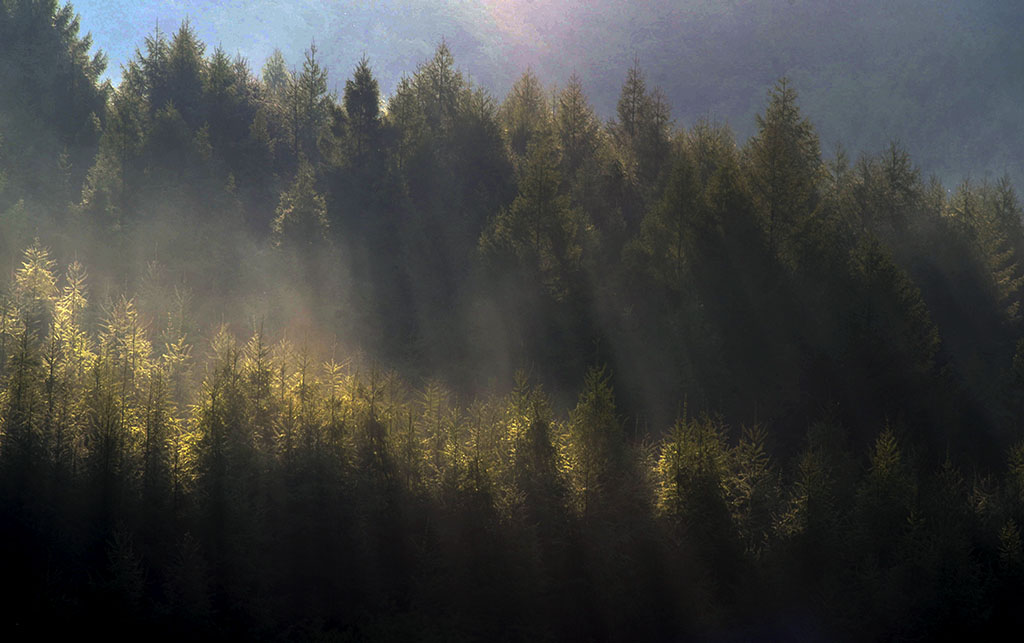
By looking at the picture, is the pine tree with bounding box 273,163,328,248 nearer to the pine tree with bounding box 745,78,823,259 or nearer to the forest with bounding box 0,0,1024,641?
the forest with bounding box 0,0,1024,641

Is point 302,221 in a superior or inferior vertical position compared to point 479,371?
superior

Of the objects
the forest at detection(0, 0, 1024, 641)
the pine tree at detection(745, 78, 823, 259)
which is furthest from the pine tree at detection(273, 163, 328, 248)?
the pine tree at detection(745, 78, 823, 259)

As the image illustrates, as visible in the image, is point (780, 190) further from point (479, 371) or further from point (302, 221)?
point (302, 221)

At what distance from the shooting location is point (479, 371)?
45.2m

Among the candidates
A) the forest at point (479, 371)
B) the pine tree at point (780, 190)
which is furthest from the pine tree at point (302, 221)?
the pine tree at point (780, 190)

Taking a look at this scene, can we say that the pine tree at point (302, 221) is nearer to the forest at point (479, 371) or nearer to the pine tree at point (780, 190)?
the forest at point (479, 371)

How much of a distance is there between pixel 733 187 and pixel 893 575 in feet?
71.9

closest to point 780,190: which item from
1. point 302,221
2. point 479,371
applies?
point 479,371

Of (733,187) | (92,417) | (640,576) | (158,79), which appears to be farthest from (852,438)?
(158,79)

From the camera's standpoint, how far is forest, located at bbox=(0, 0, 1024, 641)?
2477 centimetres

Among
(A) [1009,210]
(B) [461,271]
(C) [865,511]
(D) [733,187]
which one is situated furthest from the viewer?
(A) [1009,210]

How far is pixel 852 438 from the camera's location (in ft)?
121

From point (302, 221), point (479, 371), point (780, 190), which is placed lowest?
point (479, 371)

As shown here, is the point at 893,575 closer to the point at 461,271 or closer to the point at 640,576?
the point at 640,576
